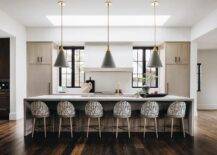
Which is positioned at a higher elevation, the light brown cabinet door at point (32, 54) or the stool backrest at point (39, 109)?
the light brown cabinet door at point (32, 54)

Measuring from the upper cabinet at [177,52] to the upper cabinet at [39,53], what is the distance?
3.75 metres

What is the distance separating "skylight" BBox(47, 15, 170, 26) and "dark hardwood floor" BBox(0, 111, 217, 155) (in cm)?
350

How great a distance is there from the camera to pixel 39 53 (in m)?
8.77

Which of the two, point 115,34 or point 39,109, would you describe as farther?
point 115,34

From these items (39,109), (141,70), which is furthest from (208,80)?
(39,109)

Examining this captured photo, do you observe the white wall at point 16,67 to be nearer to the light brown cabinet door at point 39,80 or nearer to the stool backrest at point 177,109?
the light brown cabinet door at point 39,80

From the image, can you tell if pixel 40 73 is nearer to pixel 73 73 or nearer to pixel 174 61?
pixel 73 73

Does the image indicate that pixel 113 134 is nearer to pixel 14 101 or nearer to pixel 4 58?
pixel 14 101

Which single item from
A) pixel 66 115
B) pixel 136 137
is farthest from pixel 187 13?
pixel 66 115

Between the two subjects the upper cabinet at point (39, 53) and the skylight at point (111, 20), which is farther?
the upper cabinet at point (39, 53)

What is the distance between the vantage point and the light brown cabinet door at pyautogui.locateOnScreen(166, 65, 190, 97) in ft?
28.7

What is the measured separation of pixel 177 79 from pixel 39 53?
14.7ft

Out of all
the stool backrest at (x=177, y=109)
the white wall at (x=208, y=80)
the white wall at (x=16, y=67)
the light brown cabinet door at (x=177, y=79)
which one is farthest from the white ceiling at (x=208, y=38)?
the white wall at (x=16, y=67)

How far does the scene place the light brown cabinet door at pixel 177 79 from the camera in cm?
875
